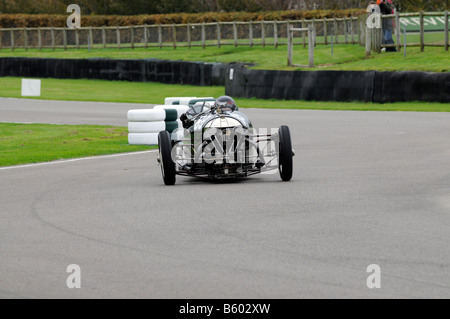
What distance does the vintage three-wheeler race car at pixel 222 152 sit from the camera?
1218 cm

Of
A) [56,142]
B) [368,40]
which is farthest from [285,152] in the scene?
[368,40]

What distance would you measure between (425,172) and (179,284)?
6885 millimetres

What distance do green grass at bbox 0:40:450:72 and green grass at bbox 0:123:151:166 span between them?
422 inches

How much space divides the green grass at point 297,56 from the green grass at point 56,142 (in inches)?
422

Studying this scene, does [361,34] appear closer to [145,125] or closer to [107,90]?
[107,90]

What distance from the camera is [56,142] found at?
18.8m

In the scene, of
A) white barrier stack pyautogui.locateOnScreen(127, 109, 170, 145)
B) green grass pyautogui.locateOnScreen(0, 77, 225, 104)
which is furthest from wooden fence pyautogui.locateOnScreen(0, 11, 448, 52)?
white barrier stack pyautogui.locateOnScreen(127, 109, 170, 145)

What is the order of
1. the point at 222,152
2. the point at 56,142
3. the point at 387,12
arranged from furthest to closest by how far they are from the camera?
the point at 387,12, the point at 56,142, the point at 222,152

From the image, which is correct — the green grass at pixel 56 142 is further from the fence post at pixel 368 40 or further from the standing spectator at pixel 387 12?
the fence post at pixel 368 40

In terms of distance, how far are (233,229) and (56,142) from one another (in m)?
10.6

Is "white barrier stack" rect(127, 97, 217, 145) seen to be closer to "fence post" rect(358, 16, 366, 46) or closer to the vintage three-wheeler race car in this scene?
the vintage three-wheeler race car

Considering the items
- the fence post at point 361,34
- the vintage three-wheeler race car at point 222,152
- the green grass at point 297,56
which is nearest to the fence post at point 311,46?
the green grass at point 297,56

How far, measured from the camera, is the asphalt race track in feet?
21.9
